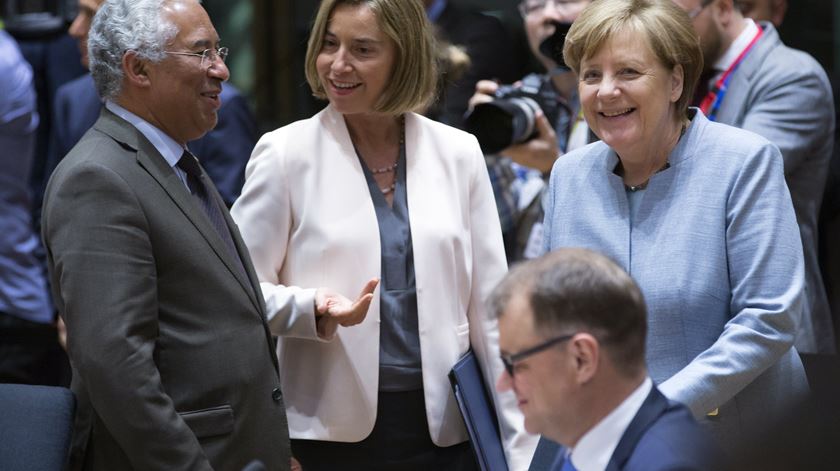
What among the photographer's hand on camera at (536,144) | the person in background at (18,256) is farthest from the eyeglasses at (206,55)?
the person in background at (18,256)

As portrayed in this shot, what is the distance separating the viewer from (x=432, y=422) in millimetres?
2857

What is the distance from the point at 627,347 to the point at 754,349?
69 cm

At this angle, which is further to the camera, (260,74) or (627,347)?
(260,74)

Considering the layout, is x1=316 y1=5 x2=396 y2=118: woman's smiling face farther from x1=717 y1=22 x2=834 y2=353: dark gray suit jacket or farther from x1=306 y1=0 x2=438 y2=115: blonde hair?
x1=717 y1=22 x2=834 y2=353: dark gray suit jacket

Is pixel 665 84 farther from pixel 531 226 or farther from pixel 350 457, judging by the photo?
pixel 531 226

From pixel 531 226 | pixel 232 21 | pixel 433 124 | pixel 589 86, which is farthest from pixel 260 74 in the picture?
pixel 589 86

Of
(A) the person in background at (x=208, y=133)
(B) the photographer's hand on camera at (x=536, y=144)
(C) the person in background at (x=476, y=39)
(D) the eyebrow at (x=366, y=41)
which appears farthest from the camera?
(C) the person in background at (x=476, y=39)

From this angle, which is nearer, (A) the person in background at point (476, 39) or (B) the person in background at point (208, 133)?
(B) the person in background at point (208, 133)

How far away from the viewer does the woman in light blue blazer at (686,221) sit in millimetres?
2404

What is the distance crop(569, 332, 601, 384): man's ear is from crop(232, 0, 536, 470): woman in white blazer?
1.09m

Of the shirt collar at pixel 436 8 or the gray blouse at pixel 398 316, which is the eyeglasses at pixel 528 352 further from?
the shirt collar at pixel 436 8

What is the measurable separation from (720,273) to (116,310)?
116 centimetres

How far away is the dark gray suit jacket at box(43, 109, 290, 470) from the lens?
236 cm

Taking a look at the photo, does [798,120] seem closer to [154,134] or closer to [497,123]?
[497,123]
